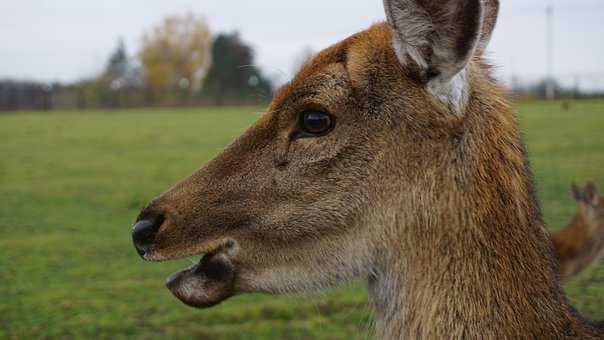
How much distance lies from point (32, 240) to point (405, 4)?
26.4ft

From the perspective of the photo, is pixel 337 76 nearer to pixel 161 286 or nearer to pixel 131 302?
pixel 131 302

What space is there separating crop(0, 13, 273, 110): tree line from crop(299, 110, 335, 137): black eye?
39.1m

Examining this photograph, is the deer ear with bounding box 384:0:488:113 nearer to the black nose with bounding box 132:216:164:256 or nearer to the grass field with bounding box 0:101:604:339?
the grass field with bounding box 0:101:604:339

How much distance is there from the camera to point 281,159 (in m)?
3.13

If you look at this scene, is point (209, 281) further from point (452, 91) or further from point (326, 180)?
point (452, 91)

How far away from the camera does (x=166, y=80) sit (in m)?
86.5

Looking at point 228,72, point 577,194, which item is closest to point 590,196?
point 577,194

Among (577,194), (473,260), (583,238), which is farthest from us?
(577,194)

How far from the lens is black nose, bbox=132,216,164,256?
3.11 meters

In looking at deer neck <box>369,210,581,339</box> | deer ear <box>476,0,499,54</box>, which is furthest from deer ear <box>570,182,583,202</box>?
deer neck <box>369,210,581,339</box>

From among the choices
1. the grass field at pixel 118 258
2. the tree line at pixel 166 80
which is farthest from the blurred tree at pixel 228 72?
the grass field at pixel 118 258

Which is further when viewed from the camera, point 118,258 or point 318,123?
point 118,258

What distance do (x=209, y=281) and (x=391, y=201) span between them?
816 mm

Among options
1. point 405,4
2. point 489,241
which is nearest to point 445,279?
point 489,241
